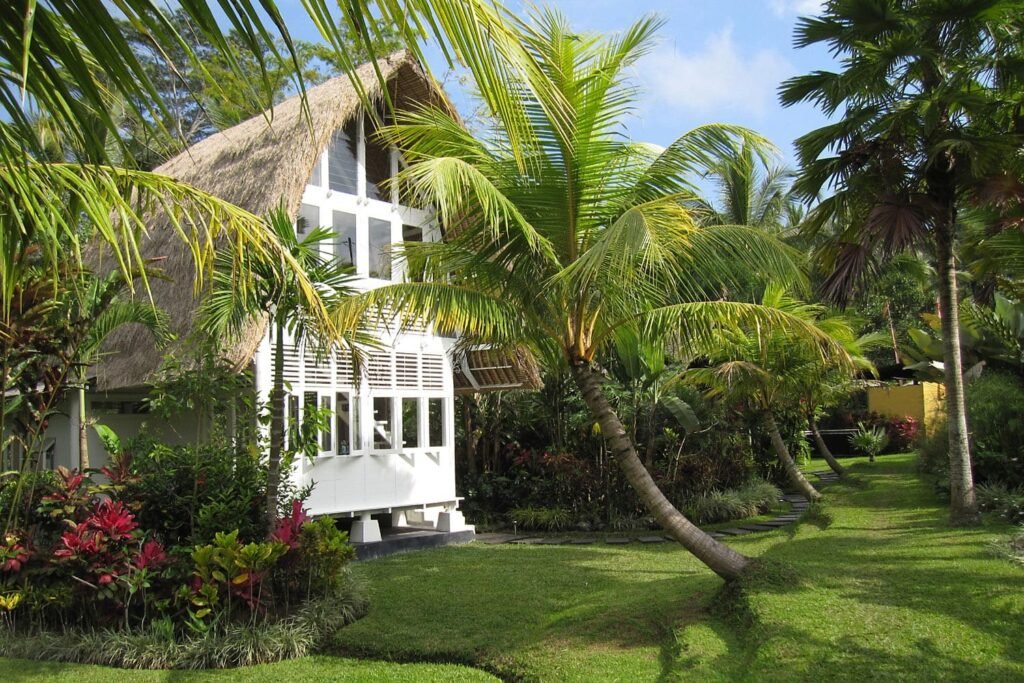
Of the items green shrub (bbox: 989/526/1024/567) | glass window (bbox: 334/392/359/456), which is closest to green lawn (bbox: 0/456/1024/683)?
green shrub (bbox: 989/526/1024/567)

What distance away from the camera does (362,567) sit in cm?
1065

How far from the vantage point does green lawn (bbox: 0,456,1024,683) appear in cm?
555

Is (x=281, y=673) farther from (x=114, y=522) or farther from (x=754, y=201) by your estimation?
(x=754, y=201)

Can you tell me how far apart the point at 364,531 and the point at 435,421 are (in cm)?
291

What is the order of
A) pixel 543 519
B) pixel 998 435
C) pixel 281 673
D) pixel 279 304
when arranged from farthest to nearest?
1. pixel 543 519
2. pixel 998 435
3. pixel 279 304
4. pixel 281 673

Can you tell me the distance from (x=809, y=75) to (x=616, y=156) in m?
4.08

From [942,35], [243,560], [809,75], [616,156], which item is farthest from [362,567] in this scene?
[942,35]

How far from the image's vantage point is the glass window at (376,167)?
12977 mm

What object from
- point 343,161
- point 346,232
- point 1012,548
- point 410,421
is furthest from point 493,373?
point 1012,548

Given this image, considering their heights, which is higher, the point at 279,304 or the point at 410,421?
the point at 279,304

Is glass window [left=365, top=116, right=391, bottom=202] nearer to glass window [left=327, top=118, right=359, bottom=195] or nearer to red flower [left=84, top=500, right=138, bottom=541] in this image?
glass window [left=327, top=118, right=359, bottom=195]

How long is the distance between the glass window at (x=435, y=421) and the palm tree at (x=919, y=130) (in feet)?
20.7

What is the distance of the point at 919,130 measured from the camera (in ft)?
32.4

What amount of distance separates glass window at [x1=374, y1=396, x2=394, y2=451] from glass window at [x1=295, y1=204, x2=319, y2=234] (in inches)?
107
